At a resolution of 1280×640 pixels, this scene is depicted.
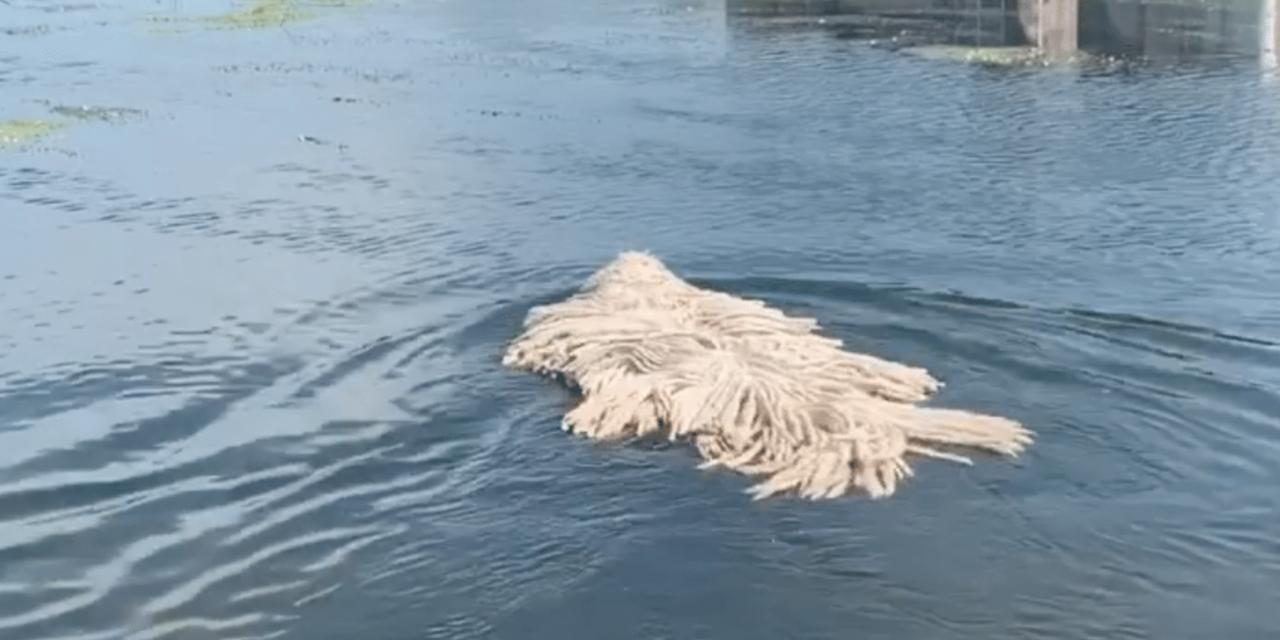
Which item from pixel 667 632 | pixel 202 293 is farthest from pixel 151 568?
pixel 202 293

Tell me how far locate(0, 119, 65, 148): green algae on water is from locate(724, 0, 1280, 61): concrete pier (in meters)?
10.3

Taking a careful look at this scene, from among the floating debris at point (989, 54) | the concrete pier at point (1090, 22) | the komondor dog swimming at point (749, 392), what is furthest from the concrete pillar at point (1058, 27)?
the komondor dog swimming at point (749, 392)

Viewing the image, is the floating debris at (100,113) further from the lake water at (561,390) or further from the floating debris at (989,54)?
the floating debris at (989,54)

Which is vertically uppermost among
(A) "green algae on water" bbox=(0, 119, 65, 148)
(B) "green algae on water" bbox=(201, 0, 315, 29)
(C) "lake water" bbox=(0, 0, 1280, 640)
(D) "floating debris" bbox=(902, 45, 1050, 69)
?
(B) "green algae on water" bbox=(201, 0, 315, 29)

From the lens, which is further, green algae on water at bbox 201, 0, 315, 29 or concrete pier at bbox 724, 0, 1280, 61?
green algae on water at bbox 201, 0, 315, 29

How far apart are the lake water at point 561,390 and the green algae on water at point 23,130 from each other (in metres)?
0.20

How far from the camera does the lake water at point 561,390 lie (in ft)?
18.0

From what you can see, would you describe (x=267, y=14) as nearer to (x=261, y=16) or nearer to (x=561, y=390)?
(x=261, y=16)

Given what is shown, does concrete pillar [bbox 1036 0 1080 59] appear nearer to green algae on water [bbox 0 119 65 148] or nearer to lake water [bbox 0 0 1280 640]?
lake water [bbox 0 0 1280 640]

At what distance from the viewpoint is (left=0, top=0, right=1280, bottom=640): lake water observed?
216 inches

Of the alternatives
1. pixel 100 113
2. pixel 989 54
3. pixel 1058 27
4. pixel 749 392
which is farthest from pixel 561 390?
pixel 1058 27

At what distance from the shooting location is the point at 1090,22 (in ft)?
71.2

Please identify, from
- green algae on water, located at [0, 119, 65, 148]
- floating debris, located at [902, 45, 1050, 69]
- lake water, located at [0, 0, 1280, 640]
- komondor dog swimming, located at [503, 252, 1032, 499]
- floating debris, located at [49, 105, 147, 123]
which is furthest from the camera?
floating debris, located at [902, 45, 1050, 69]

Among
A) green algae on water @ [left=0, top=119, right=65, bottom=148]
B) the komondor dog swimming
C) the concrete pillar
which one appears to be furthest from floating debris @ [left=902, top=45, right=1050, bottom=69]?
the komondor dog swimming
